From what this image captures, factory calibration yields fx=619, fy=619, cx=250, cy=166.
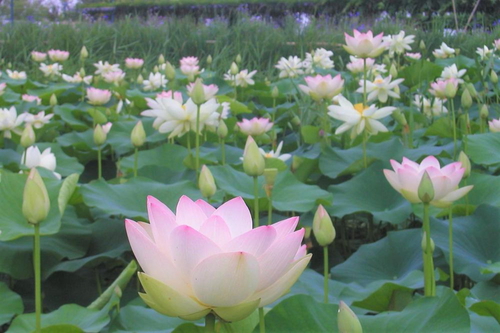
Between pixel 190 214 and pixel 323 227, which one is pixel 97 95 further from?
pixel 190 214

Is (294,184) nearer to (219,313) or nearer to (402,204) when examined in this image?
(402,204)

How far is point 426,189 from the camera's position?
0.80 metres

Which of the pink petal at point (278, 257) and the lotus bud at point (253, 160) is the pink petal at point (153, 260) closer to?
the pink petal at point (278, 257)

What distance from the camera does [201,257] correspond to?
46cm

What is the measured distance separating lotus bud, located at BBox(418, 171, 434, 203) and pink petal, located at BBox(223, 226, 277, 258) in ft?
1.29

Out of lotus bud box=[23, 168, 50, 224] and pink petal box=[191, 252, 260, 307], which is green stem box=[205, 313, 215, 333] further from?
lotus bud box=[23, 168, 50, 224]

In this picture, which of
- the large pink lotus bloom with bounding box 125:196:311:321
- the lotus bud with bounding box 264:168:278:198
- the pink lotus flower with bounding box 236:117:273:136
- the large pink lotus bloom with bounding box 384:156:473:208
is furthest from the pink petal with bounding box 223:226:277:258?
the pink lotus flower with bounding box 236:117:273:136

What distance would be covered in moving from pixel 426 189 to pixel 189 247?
0.44 meters

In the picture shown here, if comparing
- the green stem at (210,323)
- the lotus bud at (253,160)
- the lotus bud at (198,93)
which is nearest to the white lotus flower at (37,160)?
the lotus bud at (198,93)

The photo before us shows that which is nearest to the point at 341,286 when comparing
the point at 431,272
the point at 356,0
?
the point at 431,272

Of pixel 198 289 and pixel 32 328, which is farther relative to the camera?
pixel 32 328

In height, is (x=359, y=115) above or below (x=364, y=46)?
below

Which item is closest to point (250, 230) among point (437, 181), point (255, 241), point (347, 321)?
point (255, 241)

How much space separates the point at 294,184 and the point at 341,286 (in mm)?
409
